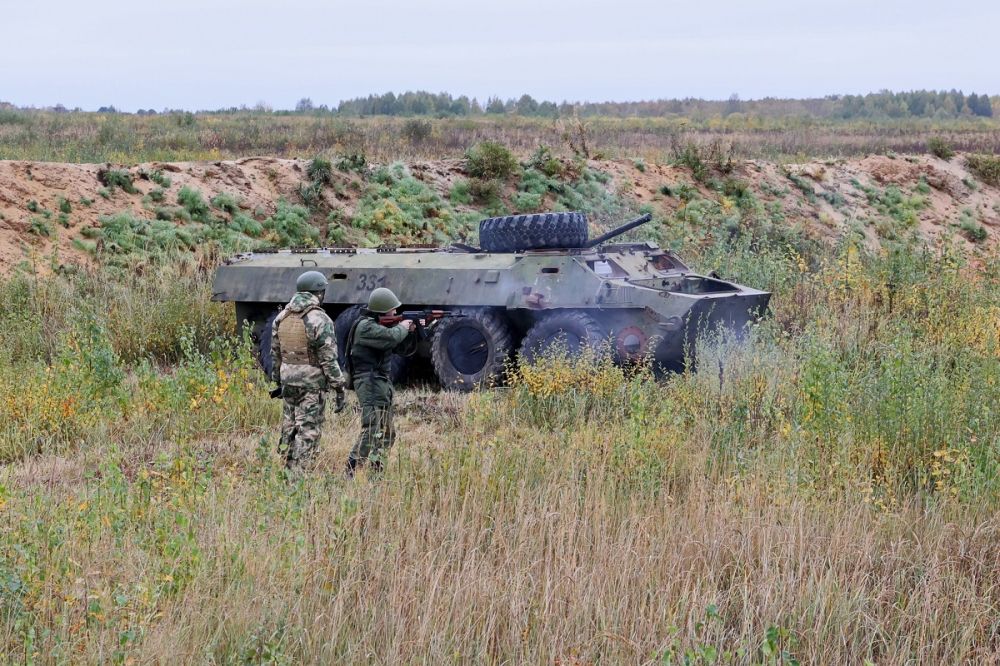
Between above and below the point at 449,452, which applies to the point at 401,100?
above

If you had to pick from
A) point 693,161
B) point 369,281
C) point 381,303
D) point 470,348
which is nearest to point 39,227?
point 369,281

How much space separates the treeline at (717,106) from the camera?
2258 inches

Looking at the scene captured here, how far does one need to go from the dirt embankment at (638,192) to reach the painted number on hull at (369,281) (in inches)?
203

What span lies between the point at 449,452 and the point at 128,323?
7495mm

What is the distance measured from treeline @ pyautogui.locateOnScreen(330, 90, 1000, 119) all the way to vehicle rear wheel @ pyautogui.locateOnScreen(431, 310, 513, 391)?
1715 inches

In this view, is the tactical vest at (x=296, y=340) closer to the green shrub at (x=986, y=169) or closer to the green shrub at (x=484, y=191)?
the green shrub at (x=484, y=191)

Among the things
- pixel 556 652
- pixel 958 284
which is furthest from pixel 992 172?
pixel 556 652

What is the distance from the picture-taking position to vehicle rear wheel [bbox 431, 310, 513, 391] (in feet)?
38.8

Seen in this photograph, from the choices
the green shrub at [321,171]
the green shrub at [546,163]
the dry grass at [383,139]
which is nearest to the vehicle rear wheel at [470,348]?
the green shrub at [321,171]

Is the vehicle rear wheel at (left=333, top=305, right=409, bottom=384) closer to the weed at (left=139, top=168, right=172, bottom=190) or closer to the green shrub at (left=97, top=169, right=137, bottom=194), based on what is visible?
the green shrub at (left=97, top=169, right=137, bottom=194)

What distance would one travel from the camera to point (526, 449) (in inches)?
298

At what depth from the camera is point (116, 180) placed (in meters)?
20.6

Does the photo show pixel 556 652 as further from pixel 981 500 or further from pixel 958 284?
pixel 958 284

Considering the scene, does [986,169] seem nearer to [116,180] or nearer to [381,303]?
[116,180]
